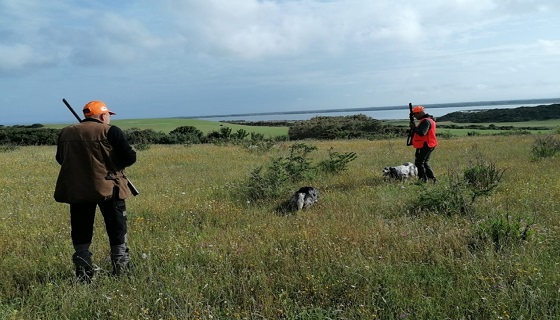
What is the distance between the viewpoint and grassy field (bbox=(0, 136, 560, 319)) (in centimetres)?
351

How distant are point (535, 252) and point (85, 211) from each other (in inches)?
199

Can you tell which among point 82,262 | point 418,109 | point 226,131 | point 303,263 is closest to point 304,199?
point 303,263

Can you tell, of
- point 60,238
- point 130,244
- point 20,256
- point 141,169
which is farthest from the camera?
point 141,169

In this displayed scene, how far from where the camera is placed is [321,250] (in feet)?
15.5

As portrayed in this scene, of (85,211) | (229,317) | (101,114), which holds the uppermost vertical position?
(101,114)

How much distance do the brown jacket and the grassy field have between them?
37.6 inches

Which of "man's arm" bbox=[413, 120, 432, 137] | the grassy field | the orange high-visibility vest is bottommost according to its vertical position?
the grassy field

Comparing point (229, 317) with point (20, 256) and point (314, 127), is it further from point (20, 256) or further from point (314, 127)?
point (314, 127)

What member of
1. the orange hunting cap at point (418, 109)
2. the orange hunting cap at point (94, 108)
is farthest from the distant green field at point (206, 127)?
the orange hunting cap at point (94, 108)

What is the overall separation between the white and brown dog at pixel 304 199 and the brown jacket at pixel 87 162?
353 cm

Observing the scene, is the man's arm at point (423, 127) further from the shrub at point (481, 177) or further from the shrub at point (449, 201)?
the shrub at point (449, 201)

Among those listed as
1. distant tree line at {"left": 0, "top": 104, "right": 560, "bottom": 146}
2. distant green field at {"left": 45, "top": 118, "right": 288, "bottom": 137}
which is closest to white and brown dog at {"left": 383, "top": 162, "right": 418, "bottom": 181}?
distant tree line at {"left": 0, "top": 104, "right": 560, "bottom": 146}

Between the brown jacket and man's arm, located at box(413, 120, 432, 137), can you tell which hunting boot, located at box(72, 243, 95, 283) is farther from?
man's arm, located at box(413, 120, 432, 137)

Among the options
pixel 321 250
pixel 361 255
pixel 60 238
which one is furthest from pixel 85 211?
pixel 361 255
